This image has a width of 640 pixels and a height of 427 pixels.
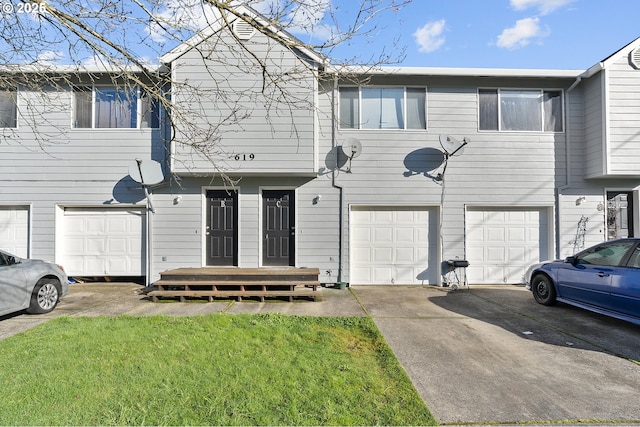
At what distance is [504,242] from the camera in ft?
27.4

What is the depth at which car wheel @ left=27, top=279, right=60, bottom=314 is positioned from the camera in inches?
210

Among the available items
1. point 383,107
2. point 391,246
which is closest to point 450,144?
point 383,107

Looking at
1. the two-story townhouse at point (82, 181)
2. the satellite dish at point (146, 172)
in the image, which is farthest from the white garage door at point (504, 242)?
the two-story townhouse at point (82, 181)

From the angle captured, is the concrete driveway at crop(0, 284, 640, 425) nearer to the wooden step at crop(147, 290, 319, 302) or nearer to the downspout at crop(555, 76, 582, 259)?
the wooden step at crop(147, 290, 319, 302)

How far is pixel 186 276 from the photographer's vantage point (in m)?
6.70

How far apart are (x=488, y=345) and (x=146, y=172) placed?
8009mm

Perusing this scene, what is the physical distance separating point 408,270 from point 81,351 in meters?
6.89

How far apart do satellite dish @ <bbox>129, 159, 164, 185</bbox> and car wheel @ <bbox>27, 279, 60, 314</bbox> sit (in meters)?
2.93

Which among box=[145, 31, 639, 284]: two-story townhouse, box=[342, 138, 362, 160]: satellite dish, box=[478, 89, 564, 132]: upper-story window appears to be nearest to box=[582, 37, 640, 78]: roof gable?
box=[145, 31, 639, 284]: two-story townhouse

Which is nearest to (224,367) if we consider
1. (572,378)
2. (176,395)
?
(176,395)

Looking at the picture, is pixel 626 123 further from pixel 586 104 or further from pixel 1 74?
pixel 1 74

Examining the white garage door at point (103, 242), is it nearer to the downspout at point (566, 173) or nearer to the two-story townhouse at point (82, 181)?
the two-story townhouse at point (82, 181)

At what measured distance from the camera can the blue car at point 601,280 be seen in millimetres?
4504

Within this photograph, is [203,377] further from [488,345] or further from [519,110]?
[519,110]
